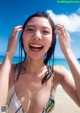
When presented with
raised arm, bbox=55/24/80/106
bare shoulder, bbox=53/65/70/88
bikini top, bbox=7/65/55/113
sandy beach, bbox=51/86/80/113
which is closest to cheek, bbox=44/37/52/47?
raised arm, bbox=55/24/80/106

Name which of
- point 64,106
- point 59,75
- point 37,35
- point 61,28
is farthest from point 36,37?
point 64,106

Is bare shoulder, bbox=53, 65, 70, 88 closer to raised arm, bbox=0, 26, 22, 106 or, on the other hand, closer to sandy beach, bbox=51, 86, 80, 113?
raised arm, bbox=0, 26, 22, 106

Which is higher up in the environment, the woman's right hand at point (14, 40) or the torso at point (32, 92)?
the woman's right hand at point (14, 40)

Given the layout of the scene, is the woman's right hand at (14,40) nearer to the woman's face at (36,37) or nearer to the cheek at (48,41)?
the woman's face at (36,37)

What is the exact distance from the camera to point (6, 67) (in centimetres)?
165

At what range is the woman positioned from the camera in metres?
1.63

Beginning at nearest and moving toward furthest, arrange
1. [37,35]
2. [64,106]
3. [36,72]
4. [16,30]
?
[37,35] < [16,30] < [36,72] < [64,106]

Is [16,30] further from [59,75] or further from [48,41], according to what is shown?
[59,75]

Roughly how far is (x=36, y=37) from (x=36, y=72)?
0.32m

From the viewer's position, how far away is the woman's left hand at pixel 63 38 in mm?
1769

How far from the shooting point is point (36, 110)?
1.70m

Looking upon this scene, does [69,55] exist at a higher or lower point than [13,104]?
higher

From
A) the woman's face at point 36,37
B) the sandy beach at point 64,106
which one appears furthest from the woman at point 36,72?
the sandy beach at point 64,106

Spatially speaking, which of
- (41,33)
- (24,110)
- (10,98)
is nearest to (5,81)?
(10,98)
